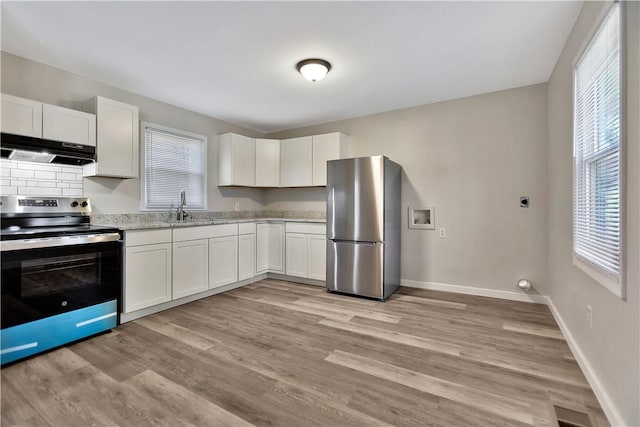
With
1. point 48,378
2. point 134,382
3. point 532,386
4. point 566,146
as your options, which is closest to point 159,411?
point 134,382

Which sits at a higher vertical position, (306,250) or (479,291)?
(306,250)

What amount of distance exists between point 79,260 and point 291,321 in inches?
74.7

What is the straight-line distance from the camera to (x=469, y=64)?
2.91 m

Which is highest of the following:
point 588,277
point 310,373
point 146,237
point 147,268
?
point 146,237

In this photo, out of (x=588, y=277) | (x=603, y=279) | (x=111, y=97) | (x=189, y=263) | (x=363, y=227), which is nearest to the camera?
(x=603, y=279)

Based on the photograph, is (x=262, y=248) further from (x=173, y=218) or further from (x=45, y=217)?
Answer: (x=45, y=217)

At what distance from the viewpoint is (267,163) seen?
486cm

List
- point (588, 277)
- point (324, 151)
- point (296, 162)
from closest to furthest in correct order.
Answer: point (588, 277)
point (324, 151)
point (296, 162)

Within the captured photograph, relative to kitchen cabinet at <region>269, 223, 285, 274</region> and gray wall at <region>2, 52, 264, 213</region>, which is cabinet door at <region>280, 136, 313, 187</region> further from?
gray wall at <region>2, 52, 264, 213</region>

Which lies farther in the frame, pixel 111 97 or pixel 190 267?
pixel 190 267

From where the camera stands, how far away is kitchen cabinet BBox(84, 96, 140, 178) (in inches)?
115

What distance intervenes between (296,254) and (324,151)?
1569 mm

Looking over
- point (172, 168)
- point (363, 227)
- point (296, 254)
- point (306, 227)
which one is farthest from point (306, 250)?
point (172, 168)

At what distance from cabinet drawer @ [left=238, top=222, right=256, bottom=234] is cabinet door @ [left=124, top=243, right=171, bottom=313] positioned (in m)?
1.03
